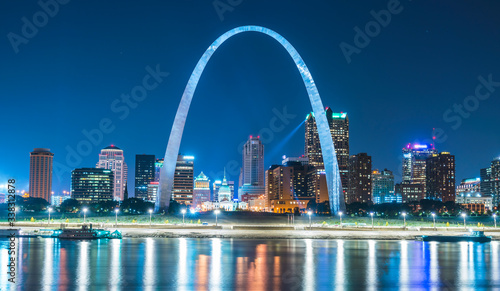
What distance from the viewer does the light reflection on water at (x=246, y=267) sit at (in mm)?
23531

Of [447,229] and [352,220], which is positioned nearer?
[447,229]

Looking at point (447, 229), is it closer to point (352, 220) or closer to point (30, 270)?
point (352, 220)

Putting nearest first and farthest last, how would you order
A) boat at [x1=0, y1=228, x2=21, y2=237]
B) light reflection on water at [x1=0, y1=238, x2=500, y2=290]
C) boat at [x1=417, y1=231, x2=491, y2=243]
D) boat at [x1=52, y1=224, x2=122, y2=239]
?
light reflection on water at [x1=0, y1=238, x2=500, y2=290] < boat at [x1=52, y1=224, x2=122, y2=239] < boat at [x1=0, y1=228, x2=21, y2=237] < boat at [x1=417, y1=231, x2=491, y2=243]

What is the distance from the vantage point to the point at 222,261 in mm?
31500

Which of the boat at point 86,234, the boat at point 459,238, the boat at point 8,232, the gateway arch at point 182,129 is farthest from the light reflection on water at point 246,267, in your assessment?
the gateway arch at point 182,129

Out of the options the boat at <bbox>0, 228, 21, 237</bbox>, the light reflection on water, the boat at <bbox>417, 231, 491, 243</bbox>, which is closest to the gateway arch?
the boat at <bbox>417, 231, 491, 243</bbox>

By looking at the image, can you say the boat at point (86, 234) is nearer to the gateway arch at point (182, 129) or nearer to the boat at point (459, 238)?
the gateway arch at point (182, 129)

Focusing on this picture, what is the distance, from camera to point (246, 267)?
28.9m

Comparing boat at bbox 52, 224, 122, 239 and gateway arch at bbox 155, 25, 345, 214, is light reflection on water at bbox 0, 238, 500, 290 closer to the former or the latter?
boat at bbox 52, 224, 122, 239

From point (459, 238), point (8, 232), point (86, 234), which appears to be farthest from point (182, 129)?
point (459, 238)

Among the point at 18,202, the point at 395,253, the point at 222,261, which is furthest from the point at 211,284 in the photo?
the point at 18,202

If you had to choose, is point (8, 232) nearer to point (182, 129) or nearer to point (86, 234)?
point (86, 234)

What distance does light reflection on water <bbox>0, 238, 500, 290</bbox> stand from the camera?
2353cm

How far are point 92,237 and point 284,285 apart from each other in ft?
103
